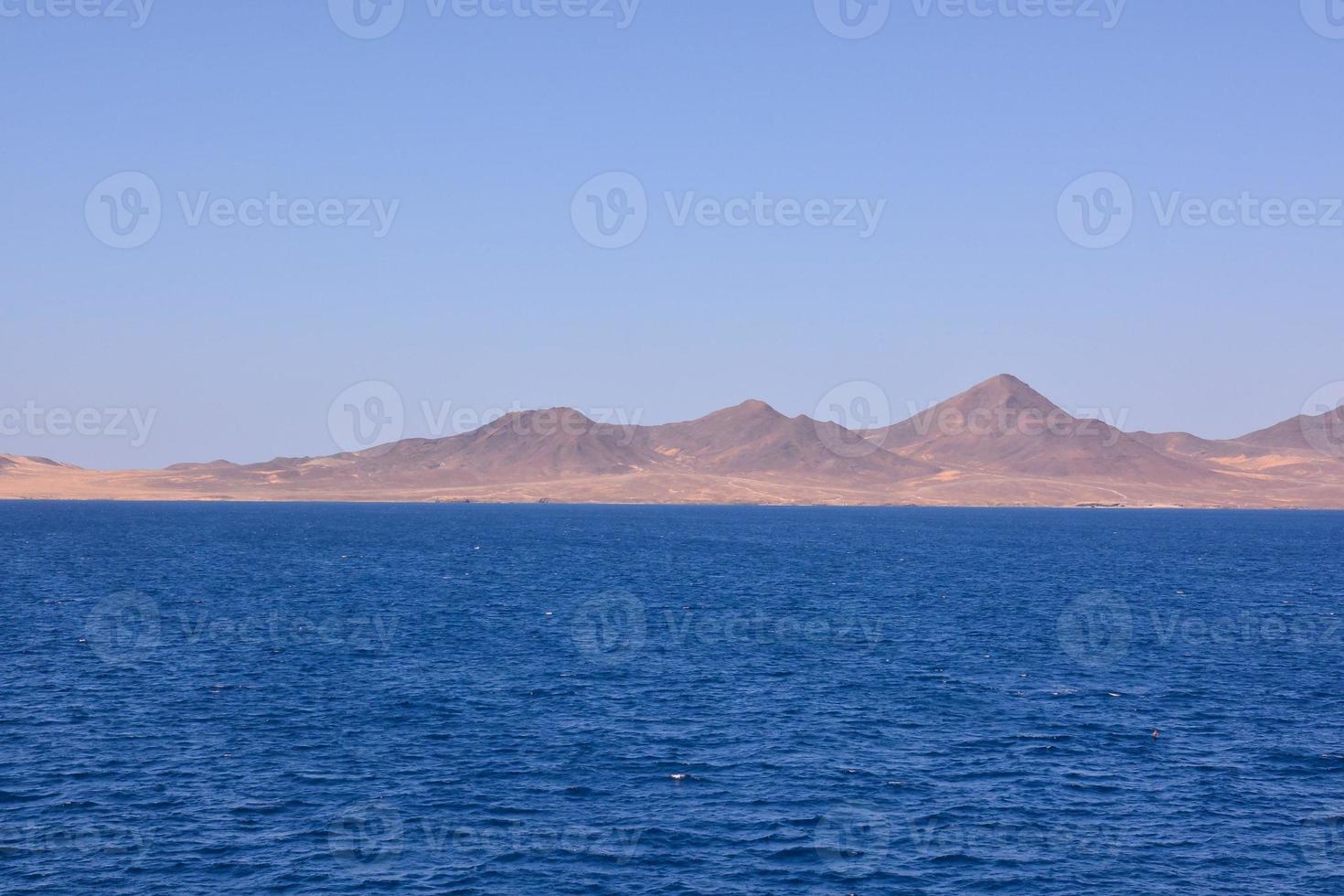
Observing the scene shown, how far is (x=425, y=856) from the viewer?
128 feet

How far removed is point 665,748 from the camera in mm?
52188

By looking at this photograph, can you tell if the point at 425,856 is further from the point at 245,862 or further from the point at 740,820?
the point at 740,820

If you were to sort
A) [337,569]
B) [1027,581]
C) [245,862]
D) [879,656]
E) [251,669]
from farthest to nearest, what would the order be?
[337,569], [1027,581], [879,656], [251,669], [245,862]

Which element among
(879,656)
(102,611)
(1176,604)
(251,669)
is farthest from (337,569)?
(1176,604)

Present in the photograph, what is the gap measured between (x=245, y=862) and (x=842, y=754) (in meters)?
25.2

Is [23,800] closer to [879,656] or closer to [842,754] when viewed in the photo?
[842,754]

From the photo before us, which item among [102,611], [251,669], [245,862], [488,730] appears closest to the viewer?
[245,862]

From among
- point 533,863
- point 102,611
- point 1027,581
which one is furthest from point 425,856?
point 1027,581

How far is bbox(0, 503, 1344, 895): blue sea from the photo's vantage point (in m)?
38.5

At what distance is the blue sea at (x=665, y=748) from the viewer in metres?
38.5

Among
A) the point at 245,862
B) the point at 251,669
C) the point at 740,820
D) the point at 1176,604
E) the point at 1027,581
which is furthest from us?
the point at 1027,581

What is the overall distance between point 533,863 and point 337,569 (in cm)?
11063

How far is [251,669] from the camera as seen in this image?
227ft

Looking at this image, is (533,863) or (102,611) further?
(102,611)
